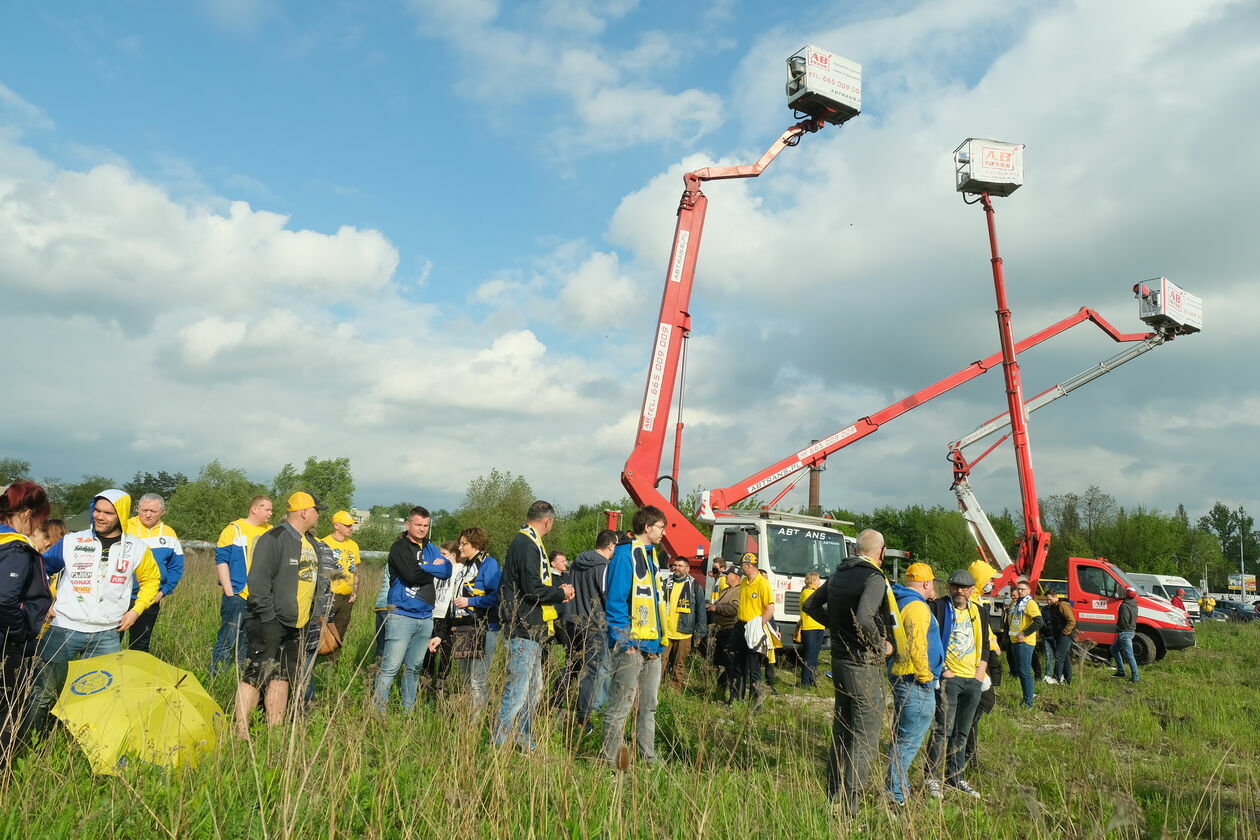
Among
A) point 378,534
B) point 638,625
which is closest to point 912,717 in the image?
point 638,625

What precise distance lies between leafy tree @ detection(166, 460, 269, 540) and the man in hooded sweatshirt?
4796 cm

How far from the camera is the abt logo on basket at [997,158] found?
16812 millimetres

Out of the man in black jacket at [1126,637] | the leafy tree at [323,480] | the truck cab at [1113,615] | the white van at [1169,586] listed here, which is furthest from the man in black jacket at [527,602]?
the leafy tree at [323,480]

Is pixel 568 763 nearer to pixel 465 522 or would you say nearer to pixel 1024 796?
pixel 1024 796

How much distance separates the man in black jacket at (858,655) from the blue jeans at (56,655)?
416cm

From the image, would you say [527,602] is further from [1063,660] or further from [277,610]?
[1063,660]

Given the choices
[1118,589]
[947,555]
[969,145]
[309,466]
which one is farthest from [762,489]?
[309,466]

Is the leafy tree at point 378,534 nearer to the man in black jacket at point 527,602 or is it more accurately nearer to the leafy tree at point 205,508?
the leafy tree at point 205,508

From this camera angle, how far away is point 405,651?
6262 millimetres

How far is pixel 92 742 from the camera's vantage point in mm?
3801

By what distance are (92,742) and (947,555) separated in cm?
5807

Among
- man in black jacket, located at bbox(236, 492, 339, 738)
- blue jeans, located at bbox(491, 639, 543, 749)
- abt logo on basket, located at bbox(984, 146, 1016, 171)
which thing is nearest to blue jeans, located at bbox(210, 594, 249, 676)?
man in black jacket, located at bbox(236, 492, 339, 738)

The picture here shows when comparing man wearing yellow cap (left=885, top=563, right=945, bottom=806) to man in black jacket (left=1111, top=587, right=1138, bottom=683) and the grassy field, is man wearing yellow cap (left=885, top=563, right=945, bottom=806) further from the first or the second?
man in black jacket (left=1111, top=587, right=1138, bottom=683)

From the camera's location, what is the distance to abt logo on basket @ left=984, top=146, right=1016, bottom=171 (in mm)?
16812
